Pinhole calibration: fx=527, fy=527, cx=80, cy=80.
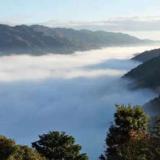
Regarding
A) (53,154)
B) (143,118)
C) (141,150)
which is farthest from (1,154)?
(143,118)

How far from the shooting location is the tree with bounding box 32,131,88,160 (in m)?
68.7

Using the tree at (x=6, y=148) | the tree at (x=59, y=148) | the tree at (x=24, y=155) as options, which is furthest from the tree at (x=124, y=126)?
the tree at (x=6, y=148)

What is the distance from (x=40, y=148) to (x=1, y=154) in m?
11.5

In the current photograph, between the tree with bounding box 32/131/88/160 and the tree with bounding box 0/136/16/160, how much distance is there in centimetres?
903

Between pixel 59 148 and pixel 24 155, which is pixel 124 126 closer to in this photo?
pixel 59 148

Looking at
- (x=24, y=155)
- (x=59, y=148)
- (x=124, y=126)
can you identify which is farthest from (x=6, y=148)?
(x=124, y=126)

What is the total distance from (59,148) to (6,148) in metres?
10.7

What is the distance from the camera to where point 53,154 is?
225 feet

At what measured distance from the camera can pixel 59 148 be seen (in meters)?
69.0

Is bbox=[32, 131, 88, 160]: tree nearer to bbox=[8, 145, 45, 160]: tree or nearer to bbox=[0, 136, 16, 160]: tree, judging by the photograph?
bbox=[0, 136, 16, 160]: tree

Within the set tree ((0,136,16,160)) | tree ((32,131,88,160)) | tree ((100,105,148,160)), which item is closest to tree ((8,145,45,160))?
tree ((0,136,16,160))

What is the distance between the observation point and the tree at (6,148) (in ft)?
192

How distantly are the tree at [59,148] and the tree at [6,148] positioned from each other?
9.03m

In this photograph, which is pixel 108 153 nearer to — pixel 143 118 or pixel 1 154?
pixel 143 118
